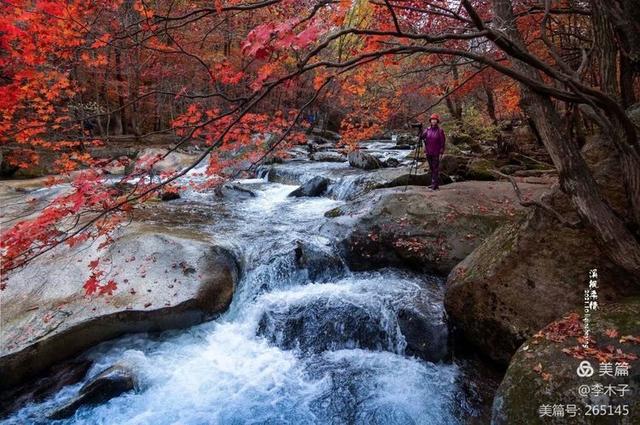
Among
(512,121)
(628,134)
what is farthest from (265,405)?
(512,121)

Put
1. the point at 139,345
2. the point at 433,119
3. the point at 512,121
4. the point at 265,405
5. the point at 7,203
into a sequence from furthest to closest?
the point at 512,121 < the point at 7,203 < the point at 433,119 < the point at 139,345 < the point at 265,405

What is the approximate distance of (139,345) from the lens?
550 centimetres

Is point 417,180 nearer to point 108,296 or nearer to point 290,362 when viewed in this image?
point 290,362

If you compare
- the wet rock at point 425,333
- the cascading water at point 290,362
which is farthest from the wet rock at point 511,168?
the wet rock at point 425,333

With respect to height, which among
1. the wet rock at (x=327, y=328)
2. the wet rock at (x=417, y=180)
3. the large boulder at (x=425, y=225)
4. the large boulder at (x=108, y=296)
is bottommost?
the wet rock at (x=327, y=328)

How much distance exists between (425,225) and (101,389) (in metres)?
5.97

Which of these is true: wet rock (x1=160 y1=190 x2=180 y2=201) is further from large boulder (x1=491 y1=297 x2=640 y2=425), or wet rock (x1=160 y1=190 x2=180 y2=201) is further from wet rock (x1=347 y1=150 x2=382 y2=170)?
large boulder (x1=491 y1=297 x2=640 y2=425)

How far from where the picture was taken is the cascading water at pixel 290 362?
4594 millimetres

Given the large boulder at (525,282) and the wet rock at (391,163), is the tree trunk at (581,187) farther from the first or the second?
the wet rock at (391,163)

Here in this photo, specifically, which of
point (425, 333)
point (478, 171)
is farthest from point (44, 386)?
point (478, 171)

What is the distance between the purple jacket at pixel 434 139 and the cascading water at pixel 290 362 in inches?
130

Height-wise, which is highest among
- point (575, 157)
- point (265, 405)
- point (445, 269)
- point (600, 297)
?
point (575, 157)

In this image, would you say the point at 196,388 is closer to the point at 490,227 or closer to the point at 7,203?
the point at 490,227

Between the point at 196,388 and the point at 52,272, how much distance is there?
10.7ft
